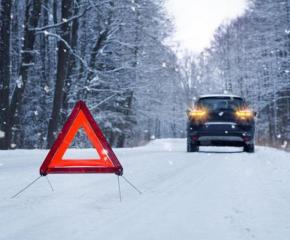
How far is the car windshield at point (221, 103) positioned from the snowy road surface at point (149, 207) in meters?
6.59

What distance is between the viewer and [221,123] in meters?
13.6

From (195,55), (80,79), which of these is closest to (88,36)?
(80,79)

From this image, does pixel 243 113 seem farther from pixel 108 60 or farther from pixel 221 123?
pixel 108 60

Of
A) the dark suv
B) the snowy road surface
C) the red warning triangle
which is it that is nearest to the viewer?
the snowy road surface

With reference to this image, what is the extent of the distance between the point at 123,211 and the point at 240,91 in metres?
38.5

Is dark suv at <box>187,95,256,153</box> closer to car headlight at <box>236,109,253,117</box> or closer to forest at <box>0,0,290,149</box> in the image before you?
car headlight at <box>236,109,253,117</box>

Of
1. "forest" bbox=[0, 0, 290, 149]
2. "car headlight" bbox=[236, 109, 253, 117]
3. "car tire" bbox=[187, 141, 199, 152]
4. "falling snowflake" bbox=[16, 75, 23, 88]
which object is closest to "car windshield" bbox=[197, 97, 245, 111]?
"car headlight" bbox=[236, 109, 253, 117]

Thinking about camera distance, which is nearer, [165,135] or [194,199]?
[194,199]

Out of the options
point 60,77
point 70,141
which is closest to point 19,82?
point 60,77

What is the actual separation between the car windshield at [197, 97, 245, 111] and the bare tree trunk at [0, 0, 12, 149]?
7891 millimetres

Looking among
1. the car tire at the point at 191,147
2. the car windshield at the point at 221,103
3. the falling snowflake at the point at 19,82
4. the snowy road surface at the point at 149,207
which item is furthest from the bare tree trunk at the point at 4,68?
the snowy road surface at the point at 149,207

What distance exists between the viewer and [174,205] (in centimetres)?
459

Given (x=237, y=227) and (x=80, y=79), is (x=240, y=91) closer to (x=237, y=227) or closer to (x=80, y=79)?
(x=80, y=79)

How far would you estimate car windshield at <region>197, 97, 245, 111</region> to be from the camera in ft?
45.6
